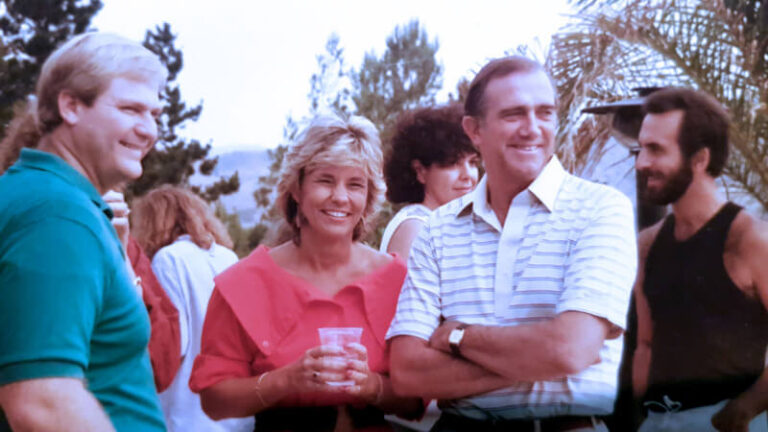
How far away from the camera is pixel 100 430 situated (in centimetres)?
127

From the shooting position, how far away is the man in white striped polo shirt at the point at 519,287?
1796 mm

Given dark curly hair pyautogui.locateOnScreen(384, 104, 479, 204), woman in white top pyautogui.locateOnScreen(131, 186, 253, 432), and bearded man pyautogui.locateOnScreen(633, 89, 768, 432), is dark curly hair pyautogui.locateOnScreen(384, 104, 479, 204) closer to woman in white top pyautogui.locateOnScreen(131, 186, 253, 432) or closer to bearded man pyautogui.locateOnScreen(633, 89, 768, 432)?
bearded man pyautogui.locateOnScreen(633, 89, 768, 432)

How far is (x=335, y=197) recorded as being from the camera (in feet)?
7.08

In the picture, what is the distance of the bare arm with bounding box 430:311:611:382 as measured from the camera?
5.77 feet

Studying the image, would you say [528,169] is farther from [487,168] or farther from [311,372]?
[311,372]

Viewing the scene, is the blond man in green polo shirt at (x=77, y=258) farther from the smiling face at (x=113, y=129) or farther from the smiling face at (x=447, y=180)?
the smiling face at (x=447, y=180)

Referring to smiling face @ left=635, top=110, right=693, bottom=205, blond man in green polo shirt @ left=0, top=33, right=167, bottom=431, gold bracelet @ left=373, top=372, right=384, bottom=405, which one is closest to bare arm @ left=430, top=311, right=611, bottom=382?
gold bracelet @ left=373, top=372, right=384, bottom=405

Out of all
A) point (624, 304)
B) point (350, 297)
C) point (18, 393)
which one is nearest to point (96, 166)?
point (18, 393)

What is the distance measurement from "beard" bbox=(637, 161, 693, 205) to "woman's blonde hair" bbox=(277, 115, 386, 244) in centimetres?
69

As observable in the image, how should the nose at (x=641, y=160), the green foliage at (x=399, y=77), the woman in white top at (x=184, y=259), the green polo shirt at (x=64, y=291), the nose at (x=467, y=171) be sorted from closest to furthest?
the green polo shirt at (x=64, y=291), the nose at (x=641, y=160), the green foliage at (x=399, y=77), the nose at (x=467, y=171), the woman in white top at (x=184, y=259)

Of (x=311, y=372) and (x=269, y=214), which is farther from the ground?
(x=269, y=214)

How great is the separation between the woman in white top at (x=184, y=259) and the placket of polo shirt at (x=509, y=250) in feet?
4.06

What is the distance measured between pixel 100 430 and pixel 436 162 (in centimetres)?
149

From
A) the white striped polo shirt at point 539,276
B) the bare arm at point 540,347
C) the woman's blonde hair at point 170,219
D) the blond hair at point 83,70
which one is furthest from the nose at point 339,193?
the woman's blonde hair at point 170,219
